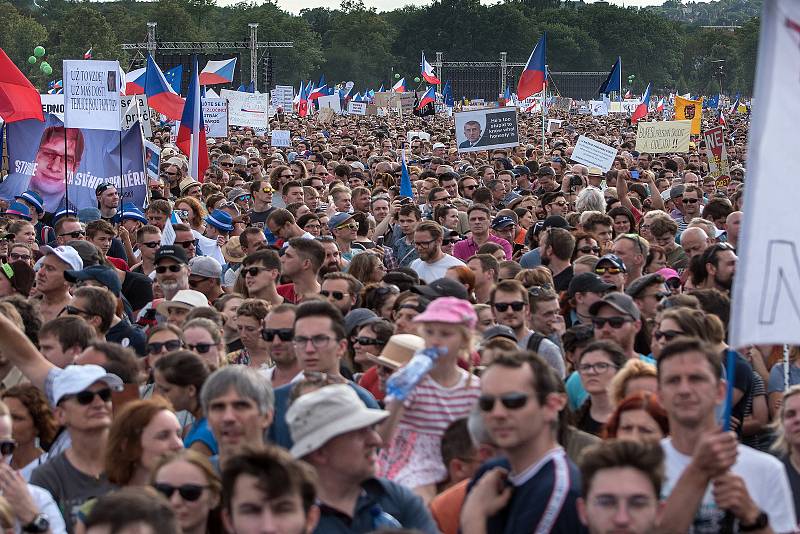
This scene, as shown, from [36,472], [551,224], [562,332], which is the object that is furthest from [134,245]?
[36,472]

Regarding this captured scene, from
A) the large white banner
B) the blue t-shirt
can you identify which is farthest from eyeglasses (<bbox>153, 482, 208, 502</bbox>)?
the large white banner

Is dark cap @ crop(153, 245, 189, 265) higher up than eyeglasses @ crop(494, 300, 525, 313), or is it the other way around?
eyeglasses @ crop(494, 300, 525, 313)

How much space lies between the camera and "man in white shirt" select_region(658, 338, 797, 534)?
399 cm

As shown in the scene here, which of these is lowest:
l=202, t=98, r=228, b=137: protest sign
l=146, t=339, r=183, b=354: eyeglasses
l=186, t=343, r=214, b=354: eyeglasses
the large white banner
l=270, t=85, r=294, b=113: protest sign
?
l=270, t=85, r=294, b=113: protest sign

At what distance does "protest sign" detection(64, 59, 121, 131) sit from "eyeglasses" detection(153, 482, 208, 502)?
28.8 feet

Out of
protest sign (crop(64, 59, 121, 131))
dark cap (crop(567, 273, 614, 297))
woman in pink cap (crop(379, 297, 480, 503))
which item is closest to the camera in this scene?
woman in pink cap (crop(379, 297, 480, 503))

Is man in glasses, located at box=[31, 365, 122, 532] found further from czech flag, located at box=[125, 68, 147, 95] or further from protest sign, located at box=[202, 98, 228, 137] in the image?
protest sign, located at box=[202, 98, 228, 137]

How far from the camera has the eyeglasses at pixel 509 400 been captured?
444cm

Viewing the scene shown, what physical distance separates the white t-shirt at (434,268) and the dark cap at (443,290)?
181 cm

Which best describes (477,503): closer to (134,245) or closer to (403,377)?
(403,377)

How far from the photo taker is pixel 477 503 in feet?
14.1

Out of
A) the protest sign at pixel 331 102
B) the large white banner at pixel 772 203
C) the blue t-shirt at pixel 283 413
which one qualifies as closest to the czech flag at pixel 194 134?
the blue t-shirt at pixel 283 413

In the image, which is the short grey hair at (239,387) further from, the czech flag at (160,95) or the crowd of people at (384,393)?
the czech flag at (160,95)

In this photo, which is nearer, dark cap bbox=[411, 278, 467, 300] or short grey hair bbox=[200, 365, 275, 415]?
short grey hair bbox=[200, 365, 275, 415]
